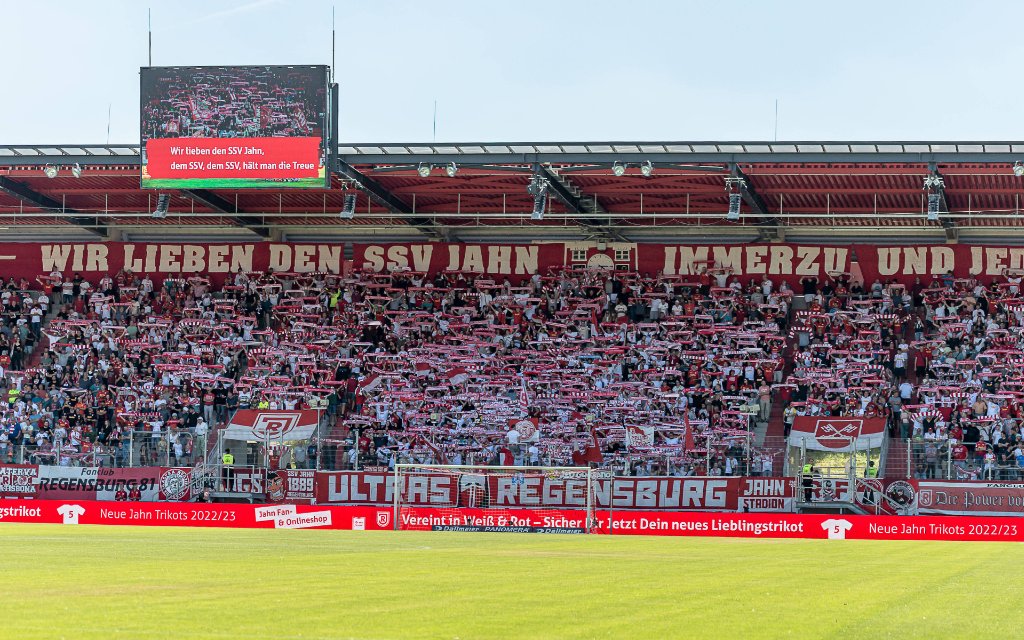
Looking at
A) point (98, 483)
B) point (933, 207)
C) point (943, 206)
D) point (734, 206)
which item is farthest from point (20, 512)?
point (943, 206)

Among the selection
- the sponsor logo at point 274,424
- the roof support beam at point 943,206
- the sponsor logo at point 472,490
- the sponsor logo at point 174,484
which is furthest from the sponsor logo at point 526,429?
the roof support beam at point 943,206

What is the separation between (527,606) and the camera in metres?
12.7

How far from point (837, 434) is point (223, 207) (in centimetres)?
2288

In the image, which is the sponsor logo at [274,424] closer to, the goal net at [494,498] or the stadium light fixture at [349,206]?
the goal net at [494,498]

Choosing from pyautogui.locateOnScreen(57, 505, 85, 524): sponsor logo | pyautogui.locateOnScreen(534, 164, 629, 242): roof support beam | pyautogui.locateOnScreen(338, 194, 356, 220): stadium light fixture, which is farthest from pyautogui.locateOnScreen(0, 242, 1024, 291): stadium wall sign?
pyautogui.locateOnScreen(57, 505, 85, 524): sponsor logo

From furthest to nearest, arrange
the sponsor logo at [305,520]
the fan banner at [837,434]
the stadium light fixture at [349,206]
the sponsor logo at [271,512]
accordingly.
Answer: the stadium light fixture at [349,206], the fan banner at [837,434], the sponsor logo at [305,520], the sponsor logo at [271,512]

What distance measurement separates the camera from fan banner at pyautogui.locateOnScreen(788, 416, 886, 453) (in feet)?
130

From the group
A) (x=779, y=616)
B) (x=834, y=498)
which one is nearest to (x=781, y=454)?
(x=834, y=498)

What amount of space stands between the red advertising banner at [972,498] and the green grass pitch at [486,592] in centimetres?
1155

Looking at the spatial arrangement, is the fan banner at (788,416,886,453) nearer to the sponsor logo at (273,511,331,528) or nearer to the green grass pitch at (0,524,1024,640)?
the sponsor logo at (273,511,331,528)

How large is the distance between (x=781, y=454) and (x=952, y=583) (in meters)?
23.4

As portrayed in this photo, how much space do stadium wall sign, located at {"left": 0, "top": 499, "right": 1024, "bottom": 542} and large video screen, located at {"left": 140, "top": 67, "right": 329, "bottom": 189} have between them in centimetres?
971

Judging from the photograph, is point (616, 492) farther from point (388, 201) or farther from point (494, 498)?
point (388, 201)

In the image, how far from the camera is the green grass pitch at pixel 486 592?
11023mm
